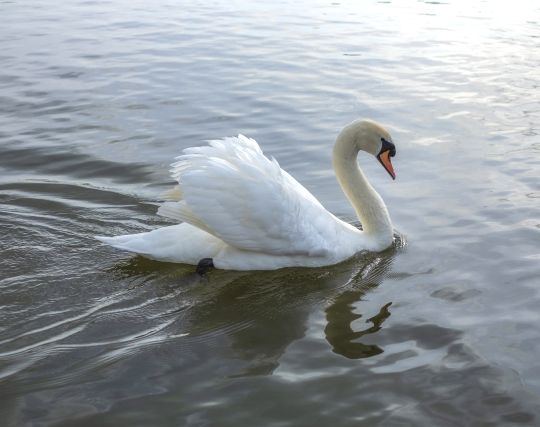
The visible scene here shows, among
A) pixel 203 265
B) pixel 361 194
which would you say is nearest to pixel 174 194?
pixel 203 265

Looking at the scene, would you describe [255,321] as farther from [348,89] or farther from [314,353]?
[348,89]

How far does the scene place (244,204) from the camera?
6.64m

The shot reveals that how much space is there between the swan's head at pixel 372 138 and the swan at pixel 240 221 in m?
0.68

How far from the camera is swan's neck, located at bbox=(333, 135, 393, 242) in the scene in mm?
7387

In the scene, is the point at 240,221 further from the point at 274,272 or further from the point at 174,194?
the point at 174,194

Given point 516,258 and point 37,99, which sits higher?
point 37,99

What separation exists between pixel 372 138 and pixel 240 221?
146 cm

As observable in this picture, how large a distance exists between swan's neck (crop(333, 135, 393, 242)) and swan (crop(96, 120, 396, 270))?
0.84 ft

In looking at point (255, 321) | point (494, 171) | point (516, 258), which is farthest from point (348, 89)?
point (255, 321)

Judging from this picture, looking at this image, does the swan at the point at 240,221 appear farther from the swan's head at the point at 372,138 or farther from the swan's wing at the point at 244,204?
the swan's head at the point at 372,138

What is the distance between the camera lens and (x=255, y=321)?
19.8ft

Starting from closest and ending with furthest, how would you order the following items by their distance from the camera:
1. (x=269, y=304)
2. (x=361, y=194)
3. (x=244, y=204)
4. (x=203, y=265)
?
(x=269, y=304) < (x=244, y=204) < (x=203, y=265) < (x=361, y=194)

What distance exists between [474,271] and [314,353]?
6.03 ft

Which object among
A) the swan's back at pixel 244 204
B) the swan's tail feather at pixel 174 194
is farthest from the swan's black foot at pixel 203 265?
the swan's tail feather at pixel 174 194
